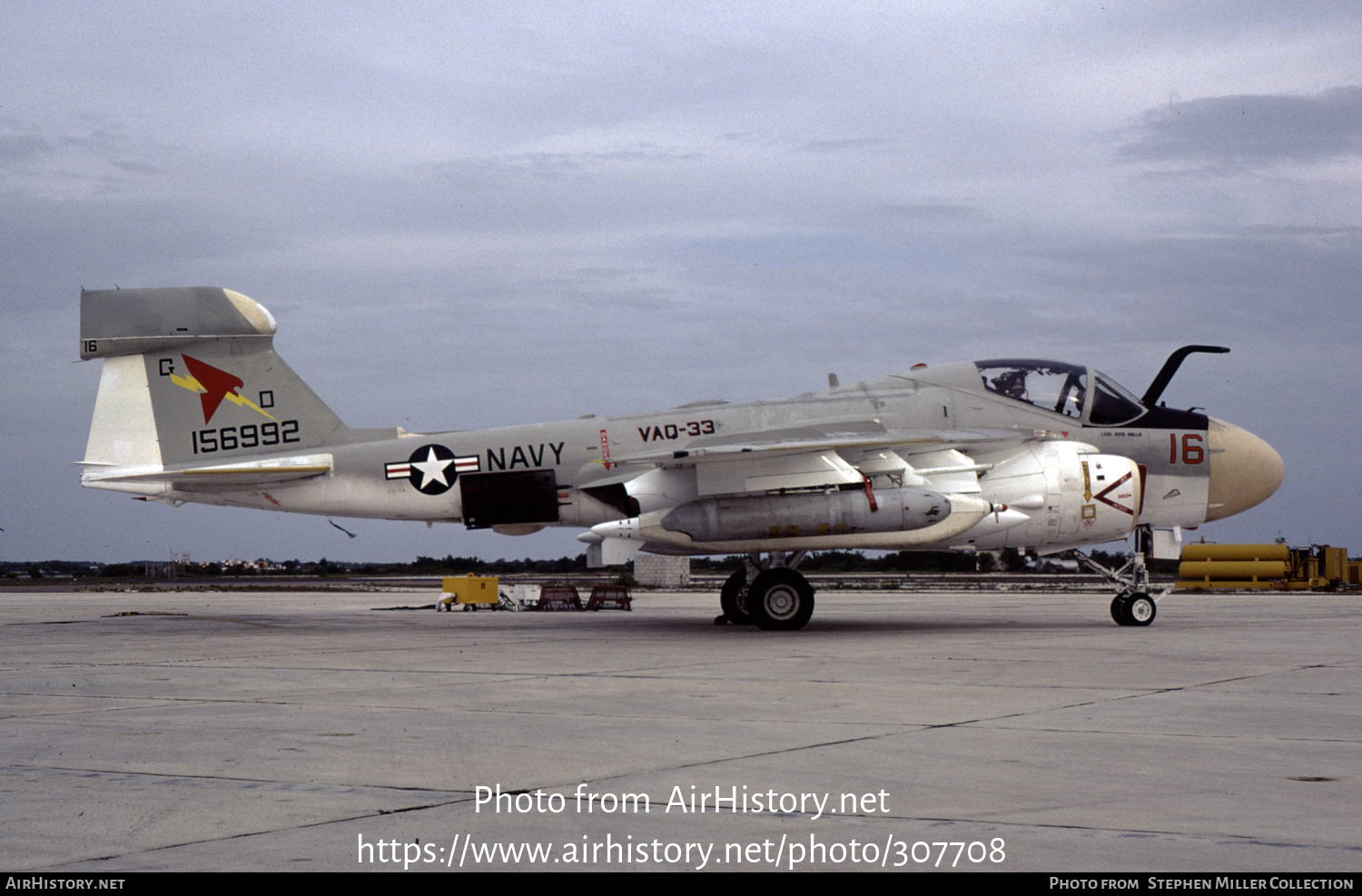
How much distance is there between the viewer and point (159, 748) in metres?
6.41

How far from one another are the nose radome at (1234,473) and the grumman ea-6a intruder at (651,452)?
3 cm

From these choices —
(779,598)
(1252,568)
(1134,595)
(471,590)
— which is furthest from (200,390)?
(1252,568)

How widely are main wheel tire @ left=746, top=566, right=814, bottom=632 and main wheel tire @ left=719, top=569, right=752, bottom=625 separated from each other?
148 centimetres

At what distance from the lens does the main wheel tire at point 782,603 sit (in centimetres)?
1631

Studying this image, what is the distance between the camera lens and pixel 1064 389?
17.3m

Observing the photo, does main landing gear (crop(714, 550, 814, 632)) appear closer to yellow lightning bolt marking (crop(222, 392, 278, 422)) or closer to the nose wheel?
the nose wheel

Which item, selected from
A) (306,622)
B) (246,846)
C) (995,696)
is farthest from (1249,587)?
(246,846)

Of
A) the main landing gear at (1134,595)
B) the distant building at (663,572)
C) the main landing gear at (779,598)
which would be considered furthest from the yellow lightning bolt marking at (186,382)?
the distant building at (663,572)

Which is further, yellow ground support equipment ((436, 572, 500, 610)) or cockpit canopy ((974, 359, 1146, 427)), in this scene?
yellow ground support equipment ((436, 572, 500, 610))

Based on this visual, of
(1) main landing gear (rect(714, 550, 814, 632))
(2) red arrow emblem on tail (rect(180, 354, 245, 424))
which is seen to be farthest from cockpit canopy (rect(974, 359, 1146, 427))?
(2) red arrow emblem on tail (rect(180, 354, 245, 424))

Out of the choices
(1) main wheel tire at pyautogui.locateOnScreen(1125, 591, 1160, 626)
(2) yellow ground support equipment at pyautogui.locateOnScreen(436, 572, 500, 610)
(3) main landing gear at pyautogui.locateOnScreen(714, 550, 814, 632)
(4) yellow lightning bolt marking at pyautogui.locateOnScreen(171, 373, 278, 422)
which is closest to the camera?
(3) main landing gear at pyautogui.locateOnScreen(714, 550, 814, 632)

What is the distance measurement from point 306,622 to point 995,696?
1402 cm

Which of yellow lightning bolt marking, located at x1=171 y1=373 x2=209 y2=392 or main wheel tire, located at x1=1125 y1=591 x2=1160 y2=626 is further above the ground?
yellow lightning bolt marking, located at x1=171 y1=373 x2=209 y2=392

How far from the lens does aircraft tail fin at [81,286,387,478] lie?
57.4 feet
